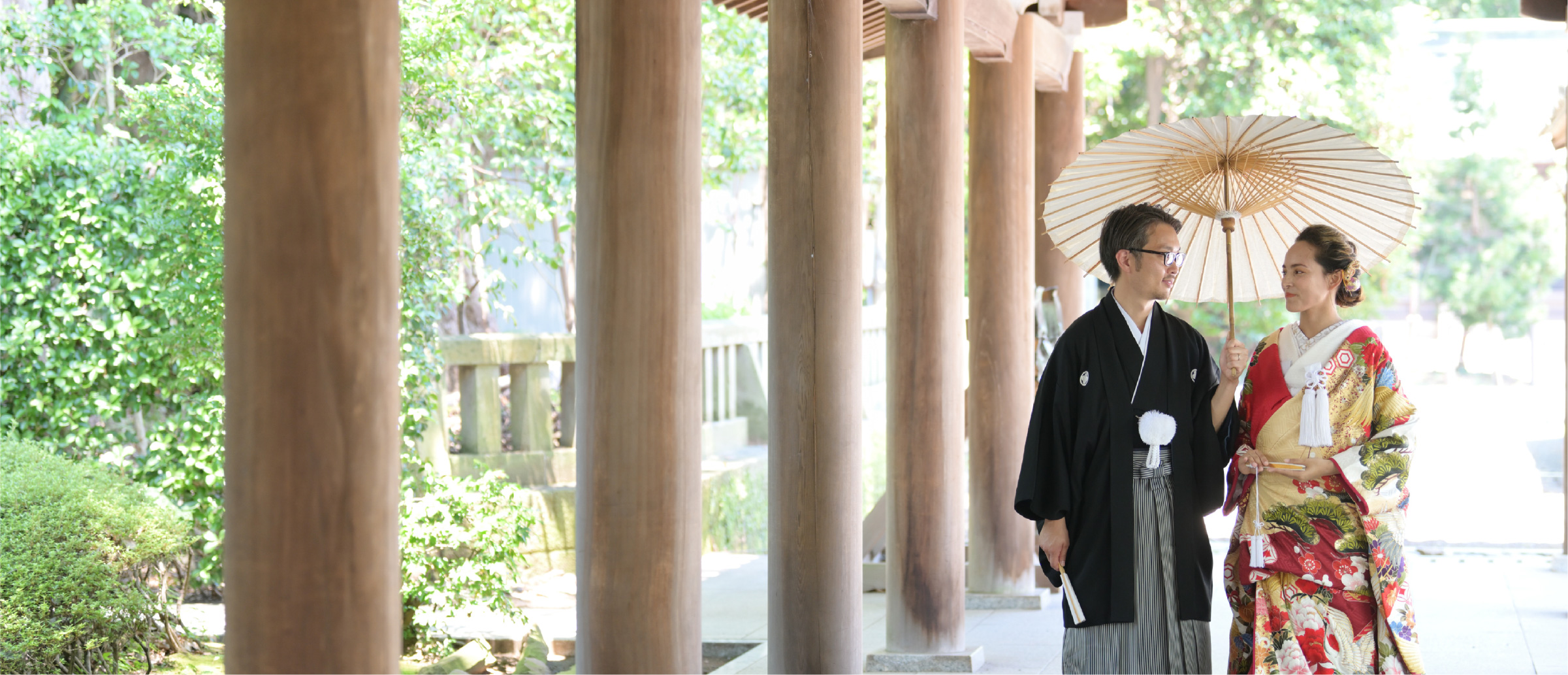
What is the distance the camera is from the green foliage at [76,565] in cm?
506

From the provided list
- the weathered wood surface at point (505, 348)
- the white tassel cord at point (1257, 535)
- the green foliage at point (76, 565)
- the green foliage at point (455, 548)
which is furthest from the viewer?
the weathered wood surface at point (505, 348)

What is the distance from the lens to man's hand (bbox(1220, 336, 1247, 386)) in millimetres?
3537

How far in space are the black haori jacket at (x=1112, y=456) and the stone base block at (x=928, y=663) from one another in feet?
5.32

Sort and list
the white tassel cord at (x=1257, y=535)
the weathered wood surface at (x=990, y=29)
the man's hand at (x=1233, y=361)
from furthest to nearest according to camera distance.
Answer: the weathered wood surface at (x=990, y=29)
the white tassel cord at (x=1257, y=535)
the man's hand at (x=1233, y=361)

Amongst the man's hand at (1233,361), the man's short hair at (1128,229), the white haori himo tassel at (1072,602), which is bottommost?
the white haori himo tassel at (1072,602)

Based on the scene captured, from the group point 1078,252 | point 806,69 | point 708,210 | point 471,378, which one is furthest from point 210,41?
point 708,210

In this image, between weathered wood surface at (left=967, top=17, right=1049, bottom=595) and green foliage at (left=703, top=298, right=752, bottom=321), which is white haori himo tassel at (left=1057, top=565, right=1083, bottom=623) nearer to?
weathered wood surface at (left=967, top=17, right=1049, bottom=595)

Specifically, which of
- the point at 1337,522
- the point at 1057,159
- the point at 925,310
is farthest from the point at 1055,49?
the point at 1337,522

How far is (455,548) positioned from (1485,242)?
25888mm

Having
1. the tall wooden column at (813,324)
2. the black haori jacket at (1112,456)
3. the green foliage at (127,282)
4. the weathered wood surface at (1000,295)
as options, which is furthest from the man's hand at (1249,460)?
the green foliage at (127,282)

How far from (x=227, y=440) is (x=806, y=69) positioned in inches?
100

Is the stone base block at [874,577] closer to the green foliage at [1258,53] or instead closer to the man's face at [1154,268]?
the man's face at [1154,268]

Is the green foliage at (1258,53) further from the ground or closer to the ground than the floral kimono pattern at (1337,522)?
further from the ground

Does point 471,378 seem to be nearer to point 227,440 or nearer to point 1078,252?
point 1078,252
